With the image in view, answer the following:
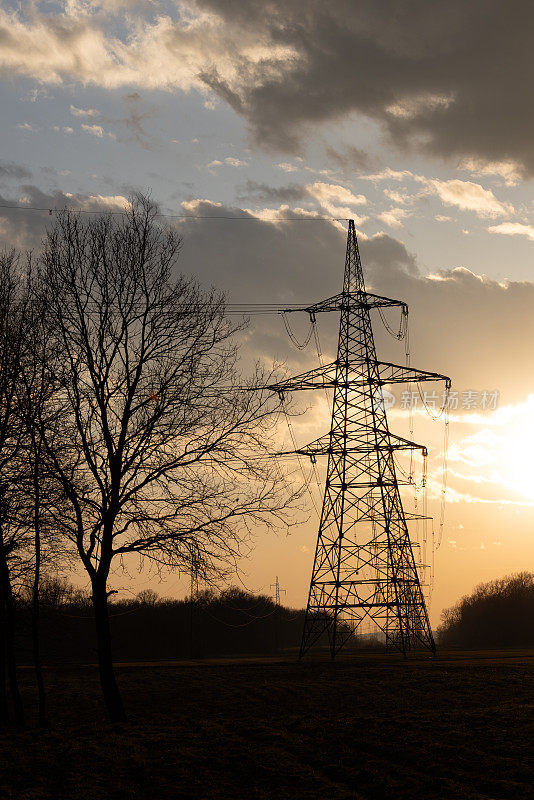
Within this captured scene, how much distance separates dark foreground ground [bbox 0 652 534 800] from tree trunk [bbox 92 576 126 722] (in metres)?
0.53

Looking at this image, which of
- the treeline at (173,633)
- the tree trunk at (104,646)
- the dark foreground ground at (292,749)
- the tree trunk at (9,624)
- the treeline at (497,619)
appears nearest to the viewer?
the dark foreground ground at (292,749)

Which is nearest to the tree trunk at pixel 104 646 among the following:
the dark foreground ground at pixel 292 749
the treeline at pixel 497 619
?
the dark foreground ground at pixel 292 749

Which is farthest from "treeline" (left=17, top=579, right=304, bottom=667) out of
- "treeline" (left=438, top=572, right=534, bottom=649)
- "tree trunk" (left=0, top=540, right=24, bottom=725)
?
"tree trunk" (left=0, top=540, right=24, bottom=725)

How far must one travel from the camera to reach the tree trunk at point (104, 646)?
19.6 meters

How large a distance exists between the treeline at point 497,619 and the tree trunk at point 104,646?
304 feet

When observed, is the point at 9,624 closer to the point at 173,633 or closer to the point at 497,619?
the point at 173,633

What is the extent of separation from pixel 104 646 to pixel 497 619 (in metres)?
107

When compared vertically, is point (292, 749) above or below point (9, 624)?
below

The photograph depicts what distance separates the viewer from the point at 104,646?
19688mm

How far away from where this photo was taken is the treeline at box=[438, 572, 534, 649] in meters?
110

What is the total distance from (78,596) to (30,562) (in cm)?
6619

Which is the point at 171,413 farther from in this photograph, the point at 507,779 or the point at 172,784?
the point at 507,779

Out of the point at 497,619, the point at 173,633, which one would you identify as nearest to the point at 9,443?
the point at 173,633

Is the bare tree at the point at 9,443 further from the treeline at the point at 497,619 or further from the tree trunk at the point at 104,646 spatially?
the treeline at the point at 497,619
